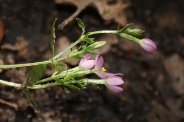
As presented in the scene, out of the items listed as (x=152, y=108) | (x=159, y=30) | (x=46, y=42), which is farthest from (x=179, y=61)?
(x=46, y=42)

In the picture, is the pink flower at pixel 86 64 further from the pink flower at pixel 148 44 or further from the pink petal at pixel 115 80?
the pink flower at pixel 148 44

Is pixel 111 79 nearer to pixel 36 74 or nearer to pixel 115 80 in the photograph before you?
pixel 115 80

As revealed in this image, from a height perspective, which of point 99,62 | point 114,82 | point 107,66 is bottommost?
point 107,66

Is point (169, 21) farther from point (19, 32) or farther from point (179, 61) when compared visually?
point (19, 32)

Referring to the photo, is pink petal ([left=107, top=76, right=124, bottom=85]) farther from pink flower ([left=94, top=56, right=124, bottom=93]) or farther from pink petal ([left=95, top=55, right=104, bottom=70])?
pink petal ([left=95, top=55, right=104, bottom=70])

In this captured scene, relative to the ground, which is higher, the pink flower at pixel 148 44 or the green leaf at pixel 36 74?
the pink flower at pixel 148 44

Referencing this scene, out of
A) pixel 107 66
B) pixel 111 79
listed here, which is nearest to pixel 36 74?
pixel 111 79

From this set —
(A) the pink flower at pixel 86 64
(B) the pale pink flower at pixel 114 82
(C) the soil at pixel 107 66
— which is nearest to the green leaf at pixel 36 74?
(A) the pink flower at pixel 86 64

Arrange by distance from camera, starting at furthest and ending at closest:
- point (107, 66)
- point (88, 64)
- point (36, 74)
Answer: point (107, 66) < point (36, 74) < point (88, 64)
